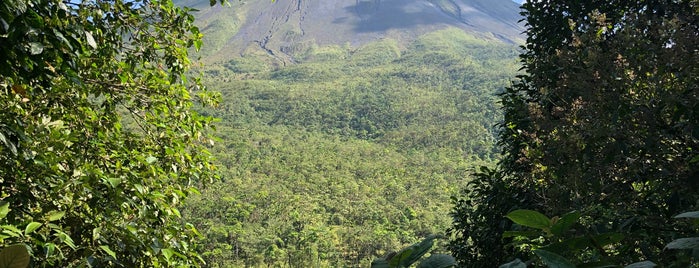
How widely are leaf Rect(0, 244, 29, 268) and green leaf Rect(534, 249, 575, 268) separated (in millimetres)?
743

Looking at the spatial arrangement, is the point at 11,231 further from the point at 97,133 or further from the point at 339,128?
the point at 339,128

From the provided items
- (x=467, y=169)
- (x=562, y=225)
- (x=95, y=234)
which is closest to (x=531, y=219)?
(x=562, y=225)

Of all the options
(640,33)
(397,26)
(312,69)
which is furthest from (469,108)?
(640,33)

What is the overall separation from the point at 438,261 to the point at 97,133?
→ 11.6ft

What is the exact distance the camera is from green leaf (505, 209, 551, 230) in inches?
30.8

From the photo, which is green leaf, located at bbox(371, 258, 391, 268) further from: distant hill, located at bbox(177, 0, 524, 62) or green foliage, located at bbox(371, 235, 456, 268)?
distant hill, located at bbox(177, 0, 524, 62)

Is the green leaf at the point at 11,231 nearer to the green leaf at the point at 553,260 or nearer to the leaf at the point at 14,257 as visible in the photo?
the leaf at the point at 14,257

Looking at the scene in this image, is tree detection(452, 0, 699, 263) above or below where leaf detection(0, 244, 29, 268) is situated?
below

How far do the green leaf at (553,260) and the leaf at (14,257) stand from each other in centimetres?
74

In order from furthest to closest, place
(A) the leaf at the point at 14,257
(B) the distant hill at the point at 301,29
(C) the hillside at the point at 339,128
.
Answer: (B) the distant hill at the point at 301,29 → (C) the hillside at the point at 339,128 → (A) the leaf at the point at 14,257

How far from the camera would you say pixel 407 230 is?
60594mm

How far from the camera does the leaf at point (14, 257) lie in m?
0.63

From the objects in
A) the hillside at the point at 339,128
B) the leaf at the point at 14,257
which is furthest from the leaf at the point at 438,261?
the hillside at the point at 339,128

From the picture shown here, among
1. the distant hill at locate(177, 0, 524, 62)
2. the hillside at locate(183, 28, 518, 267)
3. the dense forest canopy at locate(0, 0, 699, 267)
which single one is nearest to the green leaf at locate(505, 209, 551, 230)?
the dense forest canopy at locate(0, 0, 699, 267)
